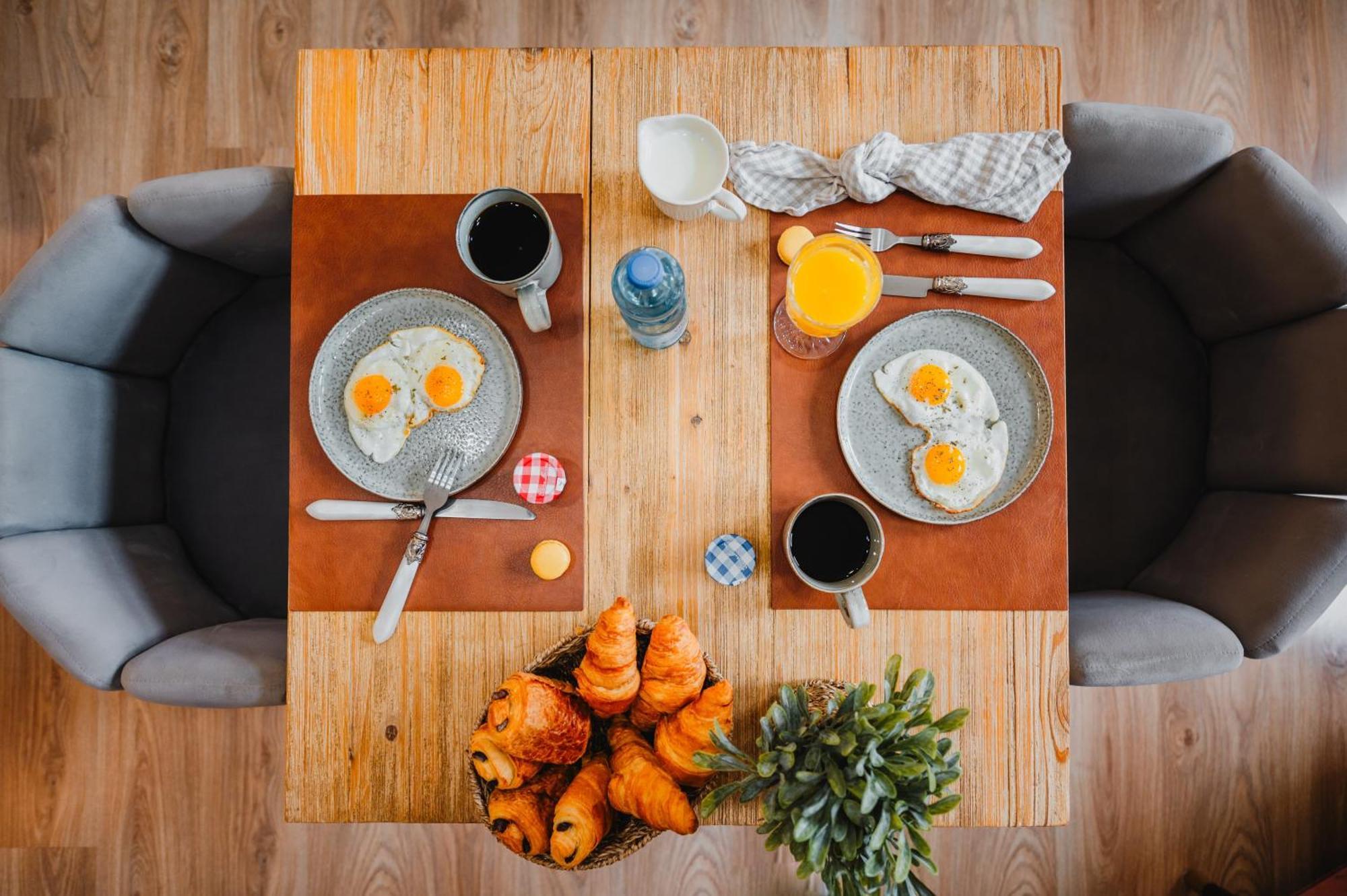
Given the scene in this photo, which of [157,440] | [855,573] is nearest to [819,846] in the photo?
[855,573]

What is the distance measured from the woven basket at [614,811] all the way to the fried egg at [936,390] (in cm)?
48

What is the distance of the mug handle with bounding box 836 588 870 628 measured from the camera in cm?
96

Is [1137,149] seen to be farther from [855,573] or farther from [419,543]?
[419,543]

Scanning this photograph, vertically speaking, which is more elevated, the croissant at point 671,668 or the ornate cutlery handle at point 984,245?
the ornate cutlery handle at point 984,245

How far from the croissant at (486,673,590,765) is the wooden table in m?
0.17

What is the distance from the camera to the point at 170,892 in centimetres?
191

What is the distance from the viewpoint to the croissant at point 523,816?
0.91m

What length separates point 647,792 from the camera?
0.91 metres

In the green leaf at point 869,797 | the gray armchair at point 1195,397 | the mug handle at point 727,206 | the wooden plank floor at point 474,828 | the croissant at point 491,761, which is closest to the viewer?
the green leaf at point 869,797

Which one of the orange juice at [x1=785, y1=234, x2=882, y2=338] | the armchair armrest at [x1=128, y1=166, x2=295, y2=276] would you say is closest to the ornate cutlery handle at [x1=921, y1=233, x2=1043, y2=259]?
the orange juice at [x1=785, y1=234, x2=882, y2=338]

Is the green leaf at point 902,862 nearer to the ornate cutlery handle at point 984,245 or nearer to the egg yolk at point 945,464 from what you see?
the egg yolk at point 945,464

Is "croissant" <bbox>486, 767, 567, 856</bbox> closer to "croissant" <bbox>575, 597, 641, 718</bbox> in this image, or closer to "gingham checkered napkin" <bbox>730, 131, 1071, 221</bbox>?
"croissant" <bbox>575, 597, 641, 718</bbox>

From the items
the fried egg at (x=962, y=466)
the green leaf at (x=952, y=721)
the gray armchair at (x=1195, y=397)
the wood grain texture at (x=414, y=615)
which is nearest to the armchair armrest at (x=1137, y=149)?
the gray armchair at (x=1195, y=397)

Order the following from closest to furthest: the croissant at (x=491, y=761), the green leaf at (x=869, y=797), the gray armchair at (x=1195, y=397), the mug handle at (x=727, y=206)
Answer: the green leaf at (x=869, y=797)
the croissant at (x=491, y=761)
the mug handle at (x=727, y=206)
the gray armchair at (x=1195, y=397)
